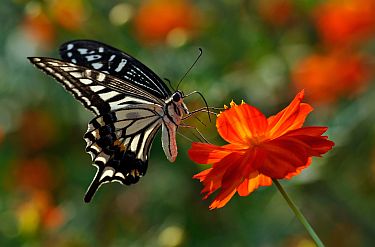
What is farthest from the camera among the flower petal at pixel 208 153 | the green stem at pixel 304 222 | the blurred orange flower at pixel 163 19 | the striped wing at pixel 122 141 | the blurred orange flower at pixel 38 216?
the blurred orange flower at pixel 163 19

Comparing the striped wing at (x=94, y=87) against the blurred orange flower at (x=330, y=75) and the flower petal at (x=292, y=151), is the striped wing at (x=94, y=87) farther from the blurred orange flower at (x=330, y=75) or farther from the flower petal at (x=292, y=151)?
the blurred orange flower at (x=330, y=75)

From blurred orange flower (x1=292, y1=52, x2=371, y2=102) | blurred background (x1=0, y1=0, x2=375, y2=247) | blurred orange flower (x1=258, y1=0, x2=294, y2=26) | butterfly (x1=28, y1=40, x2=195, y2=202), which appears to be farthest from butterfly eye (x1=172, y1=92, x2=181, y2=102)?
blurred orange flower (x1=258, y1=0, x2=294, y2=26)

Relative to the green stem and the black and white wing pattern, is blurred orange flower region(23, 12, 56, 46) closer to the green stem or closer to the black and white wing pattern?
the black and white wing pattern

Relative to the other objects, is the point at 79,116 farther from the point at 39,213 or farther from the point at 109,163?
the point at 109,163

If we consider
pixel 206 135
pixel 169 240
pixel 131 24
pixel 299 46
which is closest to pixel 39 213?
pixel 169 240

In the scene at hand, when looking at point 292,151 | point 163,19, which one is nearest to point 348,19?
point 163,19

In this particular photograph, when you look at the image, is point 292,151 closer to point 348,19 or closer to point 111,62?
point 111,62

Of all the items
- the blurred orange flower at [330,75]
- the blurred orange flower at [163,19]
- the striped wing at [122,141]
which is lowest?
the blurred orange flower at [330,75]

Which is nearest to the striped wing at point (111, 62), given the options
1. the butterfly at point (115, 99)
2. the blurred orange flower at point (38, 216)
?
the butterfly at point (115, 99)
